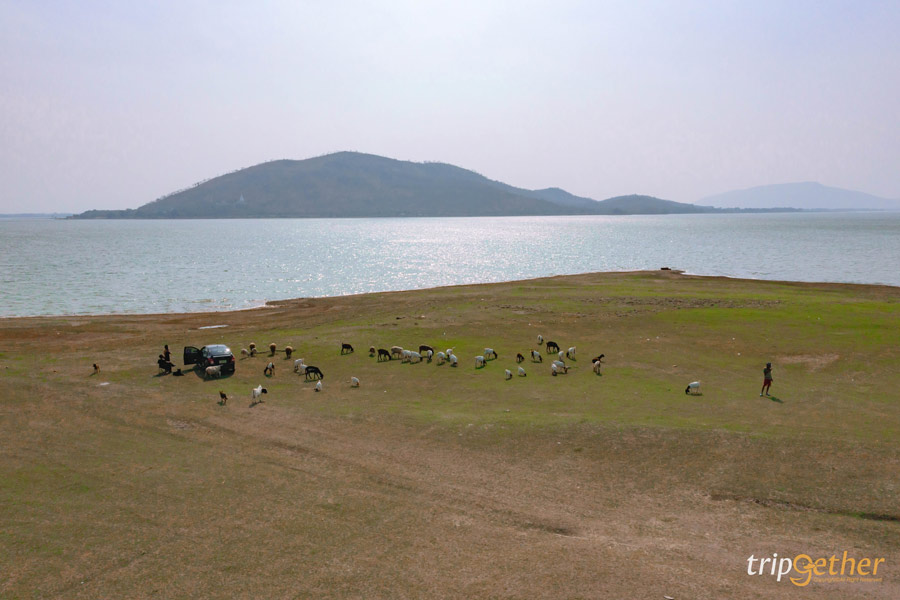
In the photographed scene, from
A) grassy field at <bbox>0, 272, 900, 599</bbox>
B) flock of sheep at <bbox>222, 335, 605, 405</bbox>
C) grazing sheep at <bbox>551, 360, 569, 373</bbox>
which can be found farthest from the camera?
grazing sheep at <bbox>551, 360, 569, 373</bbox>

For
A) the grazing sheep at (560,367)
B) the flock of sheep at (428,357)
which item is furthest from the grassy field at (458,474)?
the grazing sheep at (560,367)

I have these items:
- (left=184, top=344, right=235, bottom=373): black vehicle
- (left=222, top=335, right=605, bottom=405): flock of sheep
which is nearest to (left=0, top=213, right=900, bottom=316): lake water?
(left=184, top=344, right=235, bottom=373): black vehicle

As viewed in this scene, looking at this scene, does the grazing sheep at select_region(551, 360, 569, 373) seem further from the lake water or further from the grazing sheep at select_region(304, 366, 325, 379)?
the lake water

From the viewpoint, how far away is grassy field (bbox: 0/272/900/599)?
13.6m

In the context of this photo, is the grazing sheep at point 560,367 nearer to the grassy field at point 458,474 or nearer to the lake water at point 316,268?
the grassy field at point 458,474

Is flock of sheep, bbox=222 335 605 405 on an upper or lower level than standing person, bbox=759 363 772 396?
lower

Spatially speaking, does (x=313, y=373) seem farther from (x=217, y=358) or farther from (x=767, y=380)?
(x=767, y=380)

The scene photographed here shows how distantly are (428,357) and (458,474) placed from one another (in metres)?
17.9

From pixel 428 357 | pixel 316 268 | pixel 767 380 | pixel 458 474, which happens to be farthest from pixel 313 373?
pixel 316 268

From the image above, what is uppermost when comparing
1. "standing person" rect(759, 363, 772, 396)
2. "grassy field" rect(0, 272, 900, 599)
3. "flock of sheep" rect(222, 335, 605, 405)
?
"standing person" rect(759, 363, 772, 396)

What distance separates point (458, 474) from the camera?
19.4 metres

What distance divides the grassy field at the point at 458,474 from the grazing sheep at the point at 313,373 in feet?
2.44

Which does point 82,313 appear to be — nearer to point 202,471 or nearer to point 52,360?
point 52,360

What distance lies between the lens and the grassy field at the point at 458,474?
13617 mm
